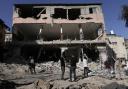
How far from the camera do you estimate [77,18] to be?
146 ft

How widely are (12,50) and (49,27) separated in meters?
6.54

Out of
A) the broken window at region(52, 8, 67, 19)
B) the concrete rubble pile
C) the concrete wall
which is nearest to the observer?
the concrete rubble pile

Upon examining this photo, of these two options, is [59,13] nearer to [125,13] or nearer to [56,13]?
[56,13]

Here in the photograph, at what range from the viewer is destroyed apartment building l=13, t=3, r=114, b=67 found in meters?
40.7

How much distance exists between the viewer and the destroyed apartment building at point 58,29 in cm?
4072

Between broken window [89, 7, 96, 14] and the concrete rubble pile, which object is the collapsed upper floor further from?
the concrete rubble pile

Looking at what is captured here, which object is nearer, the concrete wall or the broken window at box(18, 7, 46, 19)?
the broken window at box(18, 7, 46, 19)

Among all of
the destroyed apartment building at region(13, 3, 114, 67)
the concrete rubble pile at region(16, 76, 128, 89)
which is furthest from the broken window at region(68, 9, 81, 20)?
the concrete rubble pile at region(16, 76, 128, 89)

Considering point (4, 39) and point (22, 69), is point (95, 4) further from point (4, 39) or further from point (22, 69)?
point (22, 69)

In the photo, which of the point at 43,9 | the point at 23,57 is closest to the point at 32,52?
the point at 23,57

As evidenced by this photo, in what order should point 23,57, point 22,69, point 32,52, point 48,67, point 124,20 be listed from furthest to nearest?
point 32,52
point 23,57
point 48,67
point 22,69
point 124,20

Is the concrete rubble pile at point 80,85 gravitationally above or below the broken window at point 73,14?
below

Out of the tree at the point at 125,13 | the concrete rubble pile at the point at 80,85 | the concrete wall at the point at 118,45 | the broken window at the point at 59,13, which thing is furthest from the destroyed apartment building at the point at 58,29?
the concrete rubble pile at the point at 80,85

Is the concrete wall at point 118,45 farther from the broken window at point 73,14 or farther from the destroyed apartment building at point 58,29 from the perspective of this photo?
the broken window at point 73,14
